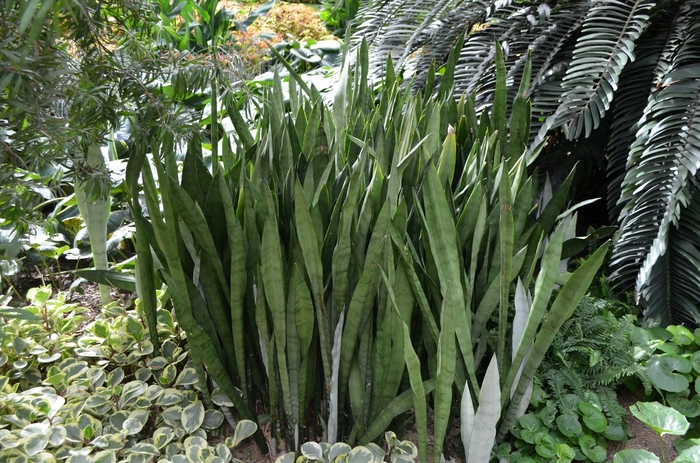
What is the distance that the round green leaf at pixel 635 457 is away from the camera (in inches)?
44.1

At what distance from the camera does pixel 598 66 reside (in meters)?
1.73

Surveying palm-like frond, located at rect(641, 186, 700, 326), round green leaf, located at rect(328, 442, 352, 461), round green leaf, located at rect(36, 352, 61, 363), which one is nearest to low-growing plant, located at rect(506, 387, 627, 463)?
round green leaf, located at rect(328, 442, 352, 461)

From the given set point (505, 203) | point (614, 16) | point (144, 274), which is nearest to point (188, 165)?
point (144, 274)

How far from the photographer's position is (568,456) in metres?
1.16

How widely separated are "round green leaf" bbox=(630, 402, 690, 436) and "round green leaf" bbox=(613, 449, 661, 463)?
0.05 metres

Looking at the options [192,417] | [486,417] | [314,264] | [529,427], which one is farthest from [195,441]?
[529,427]

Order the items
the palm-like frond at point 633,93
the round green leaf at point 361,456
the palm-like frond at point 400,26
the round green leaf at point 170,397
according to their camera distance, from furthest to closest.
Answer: the palm-like frond at point 400,26 → the palm-like frond at point 633,93 → the round green leaf at point 170,397 → the round green leaf at point 361,456

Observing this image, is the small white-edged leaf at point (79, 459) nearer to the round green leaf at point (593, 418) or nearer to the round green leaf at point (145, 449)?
the round green leaf at point (145, 449)

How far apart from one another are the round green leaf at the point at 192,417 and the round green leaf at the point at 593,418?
2.60 ft

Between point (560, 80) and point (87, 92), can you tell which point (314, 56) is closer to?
point (560, 80)

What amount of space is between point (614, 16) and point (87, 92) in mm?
1674

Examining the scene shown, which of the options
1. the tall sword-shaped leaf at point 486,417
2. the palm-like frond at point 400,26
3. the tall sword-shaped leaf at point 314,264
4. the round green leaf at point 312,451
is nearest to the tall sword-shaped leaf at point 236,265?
the tall sword-shaped leaf at point 314,264

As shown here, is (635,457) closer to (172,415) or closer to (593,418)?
(593,418)

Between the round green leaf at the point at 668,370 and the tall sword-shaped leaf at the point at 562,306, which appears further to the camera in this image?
the round green leaf at the point at 668,370
